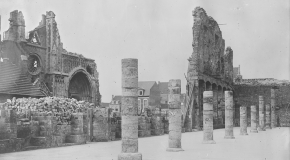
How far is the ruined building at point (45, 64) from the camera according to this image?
29050 mm

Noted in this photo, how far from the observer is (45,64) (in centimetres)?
3584

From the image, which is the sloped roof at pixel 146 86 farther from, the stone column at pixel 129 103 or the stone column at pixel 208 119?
the stone column at pixel 129 103

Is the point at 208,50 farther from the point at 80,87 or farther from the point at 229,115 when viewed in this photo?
the point at 229,115

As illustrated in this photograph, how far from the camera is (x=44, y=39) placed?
36125mm

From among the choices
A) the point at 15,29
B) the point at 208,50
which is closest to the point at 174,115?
the point at 208,50

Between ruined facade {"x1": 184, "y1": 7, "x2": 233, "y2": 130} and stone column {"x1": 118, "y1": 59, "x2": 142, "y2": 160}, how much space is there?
674 inches

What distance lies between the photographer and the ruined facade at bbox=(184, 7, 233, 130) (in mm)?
30344

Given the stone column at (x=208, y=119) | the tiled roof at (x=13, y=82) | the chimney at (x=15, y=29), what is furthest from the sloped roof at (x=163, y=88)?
the stone column at (x=208, y=119)

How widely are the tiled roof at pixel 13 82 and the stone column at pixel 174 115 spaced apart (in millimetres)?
11461

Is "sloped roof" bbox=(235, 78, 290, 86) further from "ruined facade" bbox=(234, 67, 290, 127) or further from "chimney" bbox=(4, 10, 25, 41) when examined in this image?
"chimney" bbox=(4, 10, 25, 41)

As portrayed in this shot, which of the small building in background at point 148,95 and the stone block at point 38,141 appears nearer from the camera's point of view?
the stone block at point 38,141

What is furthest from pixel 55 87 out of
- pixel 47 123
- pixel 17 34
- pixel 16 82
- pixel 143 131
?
pixel 47 123

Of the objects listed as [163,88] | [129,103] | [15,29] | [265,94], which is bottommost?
[129,103]

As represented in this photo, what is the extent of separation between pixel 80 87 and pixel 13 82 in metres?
16.4
